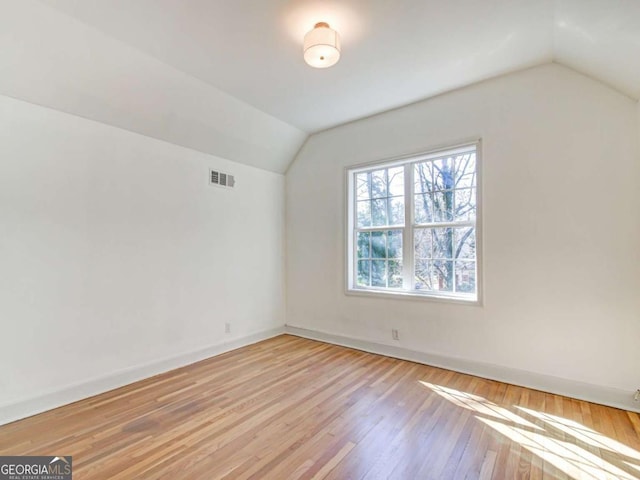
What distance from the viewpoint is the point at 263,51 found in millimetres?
2598

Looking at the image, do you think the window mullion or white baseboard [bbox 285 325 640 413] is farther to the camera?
the window mullion

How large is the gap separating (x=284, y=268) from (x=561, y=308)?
3.37 meters

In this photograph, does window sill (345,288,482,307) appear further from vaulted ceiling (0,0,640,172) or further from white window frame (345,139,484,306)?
vaulted ceiling (0,0,640,172)

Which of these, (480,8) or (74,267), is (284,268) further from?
(480,8)

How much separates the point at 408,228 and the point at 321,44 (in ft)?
7.34

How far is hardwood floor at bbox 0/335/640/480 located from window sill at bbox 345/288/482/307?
0.74 meters

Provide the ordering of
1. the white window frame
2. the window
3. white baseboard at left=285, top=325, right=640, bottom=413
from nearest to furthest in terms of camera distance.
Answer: white baseboard at left=285, top=325, right=640, bottom=413, the white window frame, the window

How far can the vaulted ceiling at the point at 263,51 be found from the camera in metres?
2.10

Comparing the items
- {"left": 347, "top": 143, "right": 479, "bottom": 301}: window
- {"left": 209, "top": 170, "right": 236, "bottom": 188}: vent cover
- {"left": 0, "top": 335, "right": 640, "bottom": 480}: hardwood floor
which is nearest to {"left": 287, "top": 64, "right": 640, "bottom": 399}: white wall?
{"left": 347, "top": 143, "right": 479, "bottom": 301}: window

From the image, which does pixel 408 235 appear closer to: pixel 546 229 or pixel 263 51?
pixel 546 229

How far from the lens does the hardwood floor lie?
5.98 ft

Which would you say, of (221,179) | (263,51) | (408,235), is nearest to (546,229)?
(408,235)

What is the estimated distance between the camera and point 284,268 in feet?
15.8

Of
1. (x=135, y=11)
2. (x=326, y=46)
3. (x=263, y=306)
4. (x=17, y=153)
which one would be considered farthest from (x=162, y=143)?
(x=263, y=306)
